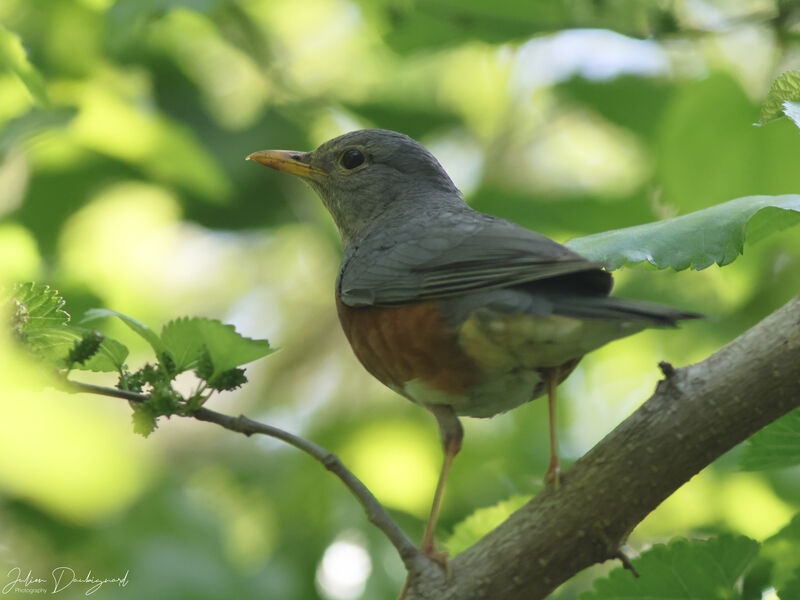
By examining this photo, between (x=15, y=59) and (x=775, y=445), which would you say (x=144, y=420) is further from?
(x=775, y=445)

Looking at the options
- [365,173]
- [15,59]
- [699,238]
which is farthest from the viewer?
[365,173]

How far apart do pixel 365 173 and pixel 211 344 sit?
271 centimetres

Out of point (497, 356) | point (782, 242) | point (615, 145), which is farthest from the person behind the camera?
point (615, 145)

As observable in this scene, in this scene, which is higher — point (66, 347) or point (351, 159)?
point (351, 159)

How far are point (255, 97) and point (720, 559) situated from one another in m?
4.92

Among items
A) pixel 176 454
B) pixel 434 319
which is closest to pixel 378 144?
pixel 434 319

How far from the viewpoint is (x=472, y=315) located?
3.20 metres

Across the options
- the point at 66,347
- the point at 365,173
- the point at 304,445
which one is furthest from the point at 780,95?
the point at 365,173

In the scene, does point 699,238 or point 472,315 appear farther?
point 472,315

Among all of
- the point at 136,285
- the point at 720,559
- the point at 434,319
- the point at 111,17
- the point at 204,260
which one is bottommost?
the point at 720,559

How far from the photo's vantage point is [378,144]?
496cm

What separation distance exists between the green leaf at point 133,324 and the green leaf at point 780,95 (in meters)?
1.80

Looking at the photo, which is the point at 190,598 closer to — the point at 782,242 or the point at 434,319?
the point at 434,319

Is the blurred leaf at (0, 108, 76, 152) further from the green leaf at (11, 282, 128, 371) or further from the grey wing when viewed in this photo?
the green leaf at (11, 282, 128, 371)
